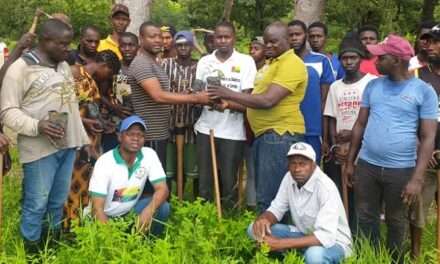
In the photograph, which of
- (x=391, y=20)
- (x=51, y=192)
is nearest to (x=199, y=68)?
(x=51, y=192)

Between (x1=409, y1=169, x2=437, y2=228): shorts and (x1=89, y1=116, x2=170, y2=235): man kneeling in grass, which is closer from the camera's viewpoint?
(x1=89, y1=116, x2=170, y2=235): man kneeling in grass

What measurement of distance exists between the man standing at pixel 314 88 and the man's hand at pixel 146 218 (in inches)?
60.9

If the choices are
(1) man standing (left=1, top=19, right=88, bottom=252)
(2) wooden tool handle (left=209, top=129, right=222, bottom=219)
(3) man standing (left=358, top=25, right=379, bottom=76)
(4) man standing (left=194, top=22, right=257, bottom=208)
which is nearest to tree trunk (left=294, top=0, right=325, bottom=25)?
(3) man standing (left=358, top=25, right=379, bottom=76)

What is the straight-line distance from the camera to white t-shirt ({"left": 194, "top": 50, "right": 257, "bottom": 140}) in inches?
212

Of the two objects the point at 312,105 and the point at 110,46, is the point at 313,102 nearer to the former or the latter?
the point at 312,105

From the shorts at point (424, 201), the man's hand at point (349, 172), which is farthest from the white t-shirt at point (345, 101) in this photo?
the shorts at point (424, 201)

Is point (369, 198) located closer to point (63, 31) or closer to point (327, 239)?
point (327, 239)

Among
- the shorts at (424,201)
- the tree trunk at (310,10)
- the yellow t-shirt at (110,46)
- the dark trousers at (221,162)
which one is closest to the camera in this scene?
the shorts at (424,201)

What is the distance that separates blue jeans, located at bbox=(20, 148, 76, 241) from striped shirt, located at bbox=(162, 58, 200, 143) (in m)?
1.24

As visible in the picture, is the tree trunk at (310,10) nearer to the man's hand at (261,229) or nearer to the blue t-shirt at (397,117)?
the blue t-shirt at (397,117)

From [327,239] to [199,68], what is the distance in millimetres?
1993

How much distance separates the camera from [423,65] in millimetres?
5164

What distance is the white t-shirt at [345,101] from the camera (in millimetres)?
5215

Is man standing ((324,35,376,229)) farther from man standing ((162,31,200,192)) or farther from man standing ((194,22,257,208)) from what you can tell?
man standing ((162,31,200,192))
